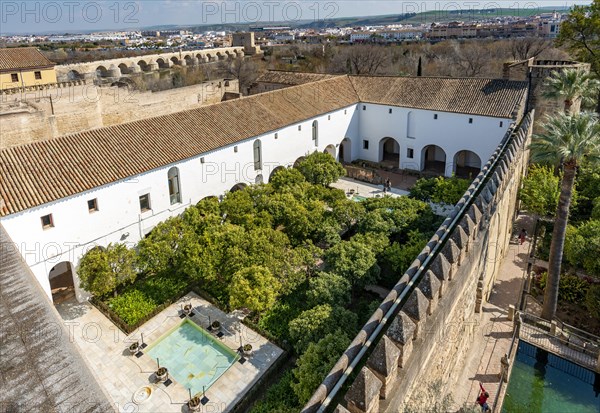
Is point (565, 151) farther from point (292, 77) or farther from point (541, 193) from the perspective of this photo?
point (292, 77)

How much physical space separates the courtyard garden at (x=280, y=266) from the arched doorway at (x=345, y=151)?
15047 mm

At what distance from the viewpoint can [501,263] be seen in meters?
24.6

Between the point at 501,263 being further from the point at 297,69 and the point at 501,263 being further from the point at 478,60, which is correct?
the point at 297,69

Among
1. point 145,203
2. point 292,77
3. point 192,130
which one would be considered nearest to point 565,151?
point 192,130

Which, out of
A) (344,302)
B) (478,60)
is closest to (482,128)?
(344,302)

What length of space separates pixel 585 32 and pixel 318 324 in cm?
3635

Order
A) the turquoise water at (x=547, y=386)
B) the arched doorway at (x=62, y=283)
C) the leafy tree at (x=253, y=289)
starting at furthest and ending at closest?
the arched doorway at (x=62, y=283) → the leafy tree at (x=253, y=289) → the turquoise water at (x=547, y=386)

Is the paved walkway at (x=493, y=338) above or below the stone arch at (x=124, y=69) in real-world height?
below

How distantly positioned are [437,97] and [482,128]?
4.68 metres

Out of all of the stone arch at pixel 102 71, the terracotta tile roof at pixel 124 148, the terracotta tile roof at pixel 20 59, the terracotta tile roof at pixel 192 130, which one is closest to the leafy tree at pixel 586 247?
the terracotta tile roof at pixel 192 130

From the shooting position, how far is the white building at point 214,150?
20703 millimetres

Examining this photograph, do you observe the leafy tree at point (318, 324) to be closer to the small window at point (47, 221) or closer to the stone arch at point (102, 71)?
the small window at point (47, 221)

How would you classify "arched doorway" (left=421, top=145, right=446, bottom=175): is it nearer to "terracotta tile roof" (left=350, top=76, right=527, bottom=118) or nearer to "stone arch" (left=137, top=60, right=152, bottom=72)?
"terracotta tile roof" (left=350, top=76, right=527, bottom=118)

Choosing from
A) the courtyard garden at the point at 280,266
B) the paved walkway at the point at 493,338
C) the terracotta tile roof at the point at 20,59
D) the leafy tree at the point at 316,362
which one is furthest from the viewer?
the terracotta tile roof at the point at 20,59
